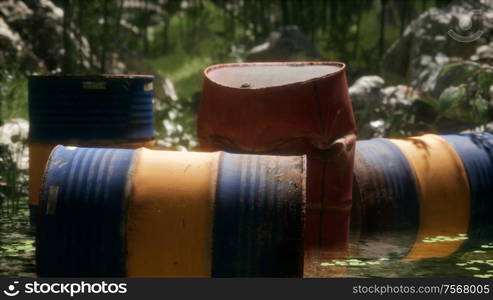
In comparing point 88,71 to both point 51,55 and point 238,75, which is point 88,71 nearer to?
point 51,55

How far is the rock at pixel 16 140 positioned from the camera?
6.54m

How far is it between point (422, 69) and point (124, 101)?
543 centimetres

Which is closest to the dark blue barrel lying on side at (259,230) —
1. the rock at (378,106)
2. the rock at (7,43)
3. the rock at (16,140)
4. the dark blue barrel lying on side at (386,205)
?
the dark blue barrel lying on side at (386,205)

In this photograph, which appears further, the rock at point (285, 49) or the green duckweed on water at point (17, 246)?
the rock at point (285, 49)

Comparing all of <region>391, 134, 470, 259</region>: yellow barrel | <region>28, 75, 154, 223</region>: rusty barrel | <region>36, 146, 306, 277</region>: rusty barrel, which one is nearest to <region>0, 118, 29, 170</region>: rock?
<region>28, 75, 154, 223</region>: rusty barrel

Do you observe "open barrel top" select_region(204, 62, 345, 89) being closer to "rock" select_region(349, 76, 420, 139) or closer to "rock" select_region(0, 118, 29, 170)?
"rock" select_region(0, 118, 29, 170)

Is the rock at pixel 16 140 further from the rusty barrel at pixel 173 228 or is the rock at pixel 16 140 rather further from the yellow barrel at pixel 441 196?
the yellow barrel at pixel 441 196

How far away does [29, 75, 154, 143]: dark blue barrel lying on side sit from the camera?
4988 mm

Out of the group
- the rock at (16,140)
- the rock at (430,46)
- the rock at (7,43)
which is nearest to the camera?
the rock at (16,140)

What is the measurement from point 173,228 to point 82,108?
1679mm

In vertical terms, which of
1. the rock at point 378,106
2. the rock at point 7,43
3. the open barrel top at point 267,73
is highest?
the rock at point 7,43

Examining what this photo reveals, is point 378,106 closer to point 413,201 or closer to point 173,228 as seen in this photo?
point 413,201

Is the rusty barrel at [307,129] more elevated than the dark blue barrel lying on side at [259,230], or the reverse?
the rusty barrel at [307,129]

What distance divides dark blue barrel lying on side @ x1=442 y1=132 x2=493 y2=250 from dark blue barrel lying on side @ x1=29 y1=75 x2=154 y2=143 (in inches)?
77.0
